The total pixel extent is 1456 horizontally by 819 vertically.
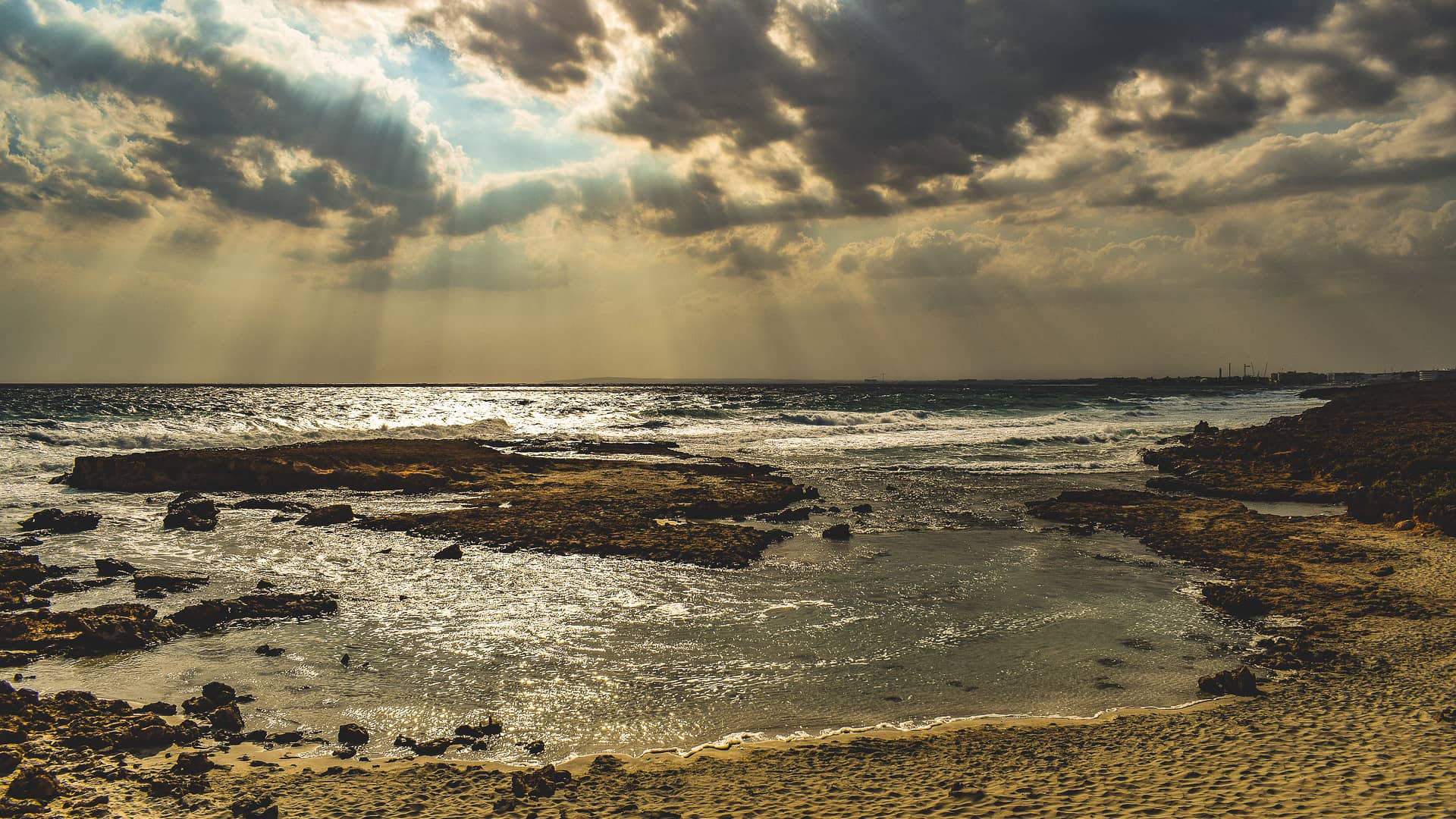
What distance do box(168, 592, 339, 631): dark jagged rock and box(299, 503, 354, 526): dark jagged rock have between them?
27.6ft

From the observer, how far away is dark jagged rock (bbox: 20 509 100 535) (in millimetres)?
20703

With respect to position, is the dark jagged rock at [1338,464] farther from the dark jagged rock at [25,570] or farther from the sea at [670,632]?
the dark jagged rock at [25,570]

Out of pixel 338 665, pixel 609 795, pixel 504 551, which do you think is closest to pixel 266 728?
pixel 338 665

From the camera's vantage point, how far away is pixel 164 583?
15273mm

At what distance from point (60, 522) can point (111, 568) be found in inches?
283

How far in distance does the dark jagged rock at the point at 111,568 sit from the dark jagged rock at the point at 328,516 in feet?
19.0

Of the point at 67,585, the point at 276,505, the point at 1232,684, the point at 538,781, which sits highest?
the point at 1232,684

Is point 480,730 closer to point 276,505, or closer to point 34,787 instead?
point 34,787

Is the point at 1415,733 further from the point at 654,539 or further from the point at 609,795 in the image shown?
the point at 654,539

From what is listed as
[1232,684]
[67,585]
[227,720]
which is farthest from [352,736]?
[1232,684]

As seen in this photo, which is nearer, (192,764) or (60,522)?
(192,764)

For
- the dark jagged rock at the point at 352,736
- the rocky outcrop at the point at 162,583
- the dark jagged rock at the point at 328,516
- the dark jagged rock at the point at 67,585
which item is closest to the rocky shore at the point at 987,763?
the dark jagged rock at the point at 352,736

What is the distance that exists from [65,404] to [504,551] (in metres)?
103

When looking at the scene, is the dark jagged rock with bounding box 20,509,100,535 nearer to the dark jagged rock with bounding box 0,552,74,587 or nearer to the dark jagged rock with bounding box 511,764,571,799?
the dark jagged rock with bounding box 0,552,74,587
